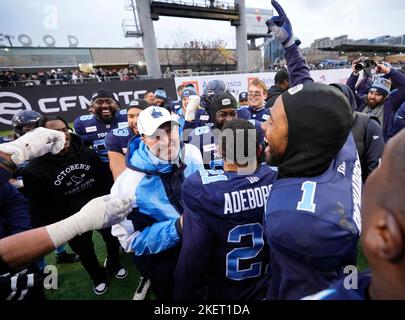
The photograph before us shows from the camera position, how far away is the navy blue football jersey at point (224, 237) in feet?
4.08

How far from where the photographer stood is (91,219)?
4.82 ft

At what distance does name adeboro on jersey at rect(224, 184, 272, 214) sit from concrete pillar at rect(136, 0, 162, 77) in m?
21.2

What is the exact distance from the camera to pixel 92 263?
284cm

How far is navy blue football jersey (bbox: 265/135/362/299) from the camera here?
0.85 m

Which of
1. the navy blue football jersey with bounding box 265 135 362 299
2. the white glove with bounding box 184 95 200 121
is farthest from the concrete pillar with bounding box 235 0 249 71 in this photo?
the navy blue football jersey with bounding box 265 135 362 299

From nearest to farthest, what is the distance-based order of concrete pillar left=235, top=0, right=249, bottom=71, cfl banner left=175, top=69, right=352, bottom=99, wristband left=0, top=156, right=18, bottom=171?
wristband left=0, top=156, right=18, bottom=171 → cfl banner left=175, top=69, right=352, bottom=99 → concrete pillar left=235, top=0, right=249, bottom=71

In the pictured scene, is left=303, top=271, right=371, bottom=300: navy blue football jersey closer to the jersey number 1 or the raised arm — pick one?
the jersey number 1

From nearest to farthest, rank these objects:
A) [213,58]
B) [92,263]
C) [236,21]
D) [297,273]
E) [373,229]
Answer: [373,229] → [297,273] → [92,263] → [236,21] → [213,58]

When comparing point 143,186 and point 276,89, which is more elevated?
point 276,89

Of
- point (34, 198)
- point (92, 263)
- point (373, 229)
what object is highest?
point (373, 229)

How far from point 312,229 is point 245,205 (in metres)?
0.45

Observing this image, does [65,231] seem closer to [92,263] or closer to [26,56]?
[92,263]
